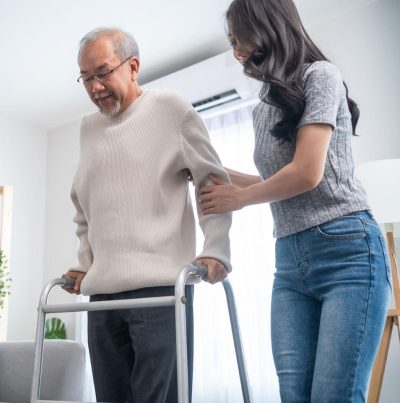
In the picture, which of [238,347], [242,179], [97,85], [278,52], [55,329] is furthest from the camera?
[55,329]

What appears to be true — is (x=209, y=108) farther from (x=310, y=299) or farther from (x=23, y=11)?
(x=310, y=299)

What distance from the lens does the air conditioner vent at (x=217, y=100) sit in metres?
3.46

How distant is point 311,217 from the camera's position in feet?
3.34

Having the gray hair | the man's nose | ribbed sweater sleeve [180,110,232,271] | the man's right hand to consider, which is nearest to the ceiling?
the gray hair

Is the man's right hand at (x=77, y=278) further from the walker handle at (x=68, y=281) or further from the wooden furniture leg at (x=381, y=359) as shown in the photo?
the wooden furniture leg at (x=381, y=359)

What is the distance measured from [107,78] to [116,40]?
0.39 feet

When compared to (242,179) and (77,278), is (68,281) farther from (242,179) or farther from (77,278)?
(242,179)

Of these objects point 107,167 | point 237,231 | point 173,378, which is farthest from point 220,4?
point 173,378

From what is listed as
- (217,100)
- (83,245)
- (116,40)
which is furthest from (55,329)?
(116,40)

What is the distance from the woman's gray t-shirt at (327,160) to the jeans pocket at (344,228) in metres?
0.01

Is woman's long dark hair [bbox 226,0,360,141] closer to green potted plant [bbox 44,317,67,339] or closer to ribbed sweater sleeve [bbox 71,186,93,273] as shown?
ribbed sweater sleeve [bbox 71,186,93,273]

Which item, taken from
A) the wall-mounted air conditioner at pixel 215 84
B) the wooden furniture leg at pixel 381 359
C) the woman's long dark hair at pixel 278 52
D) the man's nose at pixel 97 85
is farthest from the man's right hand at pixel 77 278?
the wall-mounted air conditioner at pixel 215 84

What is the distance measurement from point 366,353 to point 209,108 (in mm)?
2900

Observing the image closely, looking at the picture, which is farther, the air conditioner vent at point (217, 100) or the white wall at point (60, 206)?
the white wall at point (60, 206)
